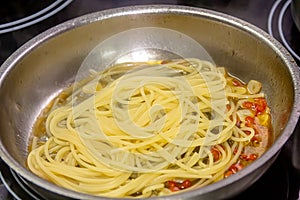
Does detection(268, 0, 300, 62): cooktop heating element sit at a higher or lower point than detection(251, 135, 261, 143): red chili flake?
higher

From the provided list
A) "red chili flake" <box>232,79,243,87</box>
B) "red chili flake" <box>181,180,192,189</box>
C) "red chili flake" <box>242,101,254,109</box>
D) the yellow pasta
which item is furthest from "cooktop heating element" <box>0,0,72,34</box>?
"red chili flake" <box>181,180,192,189</box>

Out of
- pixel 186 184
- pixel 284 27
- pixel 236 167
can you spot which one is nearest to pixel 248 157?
pixel 236 167

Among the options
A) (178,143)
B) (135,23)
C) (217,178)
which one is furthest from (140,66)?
(217,178)

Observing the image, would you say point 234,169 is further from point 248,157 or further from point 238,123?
point 238,123

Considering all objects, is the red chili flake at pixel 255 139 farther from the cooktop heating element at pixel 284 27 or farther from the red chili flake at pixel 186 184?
the cooktop heating element at pixel 284 27

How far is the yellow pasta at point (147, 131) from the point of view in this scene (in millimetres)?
1573

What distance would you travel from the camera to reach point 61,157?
65.9 inches

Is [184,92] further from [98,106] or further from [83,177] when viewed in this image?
[83,177]

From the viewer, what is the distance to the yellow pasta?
1.57 m

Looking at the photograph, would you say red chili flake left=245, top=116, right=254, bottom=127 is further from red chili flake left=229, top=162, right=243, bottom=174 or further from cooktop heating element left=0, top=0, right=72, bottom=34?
cooktop heating element left=0, top=0, right=72, bottom=34

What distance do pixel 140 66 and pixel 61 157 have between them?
19.2 inches

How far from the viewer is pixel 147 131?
1693 mm

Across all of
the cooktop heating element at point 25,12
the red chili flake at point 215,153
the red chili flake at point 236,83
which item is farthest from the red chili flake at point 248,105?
the cooktop heating element at point 25,12

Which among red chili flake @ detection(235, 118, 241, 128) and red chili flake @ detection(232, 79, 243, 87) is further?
red chili flake @ detection(232, 79, 243, 87)
